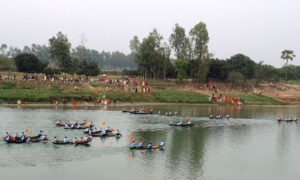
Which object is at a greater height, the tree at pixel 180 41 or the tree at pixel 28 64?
the tree at pixel 180 41

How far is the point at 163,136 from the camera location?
151 ft

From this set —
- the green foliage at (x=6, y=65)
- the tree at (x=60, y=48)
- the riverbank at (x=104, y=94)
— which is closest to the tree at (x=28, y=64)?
the tree at (x=60, y=48)

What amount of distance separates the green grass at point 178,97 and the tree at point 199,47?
10637mm

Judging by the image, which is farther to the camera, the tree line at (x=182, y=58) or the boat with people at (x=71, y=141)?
the tree line at (x=182, y=58)

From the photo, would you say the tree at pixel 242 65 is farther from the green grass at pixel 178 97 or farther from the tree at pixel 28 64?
the tree at pixel 28 64

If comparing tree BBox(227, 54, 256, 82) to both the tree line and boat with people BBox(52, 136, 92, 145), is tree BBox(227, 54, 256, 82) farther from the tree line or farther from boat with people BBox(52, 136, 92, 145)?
boat with people BBox(52, 136, 92, 145)

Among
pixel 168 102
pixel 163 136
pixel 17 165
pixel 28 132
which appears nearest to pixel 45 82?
A: pixel 168 102

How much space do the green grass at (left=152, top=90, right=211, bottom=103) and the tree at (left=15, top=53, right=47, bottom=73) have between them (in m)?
40.0

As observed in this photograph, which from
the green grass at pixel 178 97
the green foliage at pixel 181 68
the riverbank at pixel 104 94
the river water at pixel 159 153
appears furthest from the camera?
the green foliage at pixel 181 68

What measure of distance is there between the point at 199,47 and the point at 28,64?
54.2 meters

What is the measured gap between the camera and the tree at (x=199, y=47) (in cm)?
9894

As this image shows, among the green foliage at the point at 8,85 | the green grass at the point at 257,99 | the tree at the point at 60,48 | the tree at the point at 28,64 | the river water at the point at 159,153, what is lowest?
the river water at the point at 159,153

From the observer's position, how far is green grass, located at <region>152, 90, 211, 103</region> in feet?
281

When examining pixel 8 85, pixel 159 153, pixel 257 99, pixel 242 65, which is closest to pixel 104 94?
pixel 8 85
